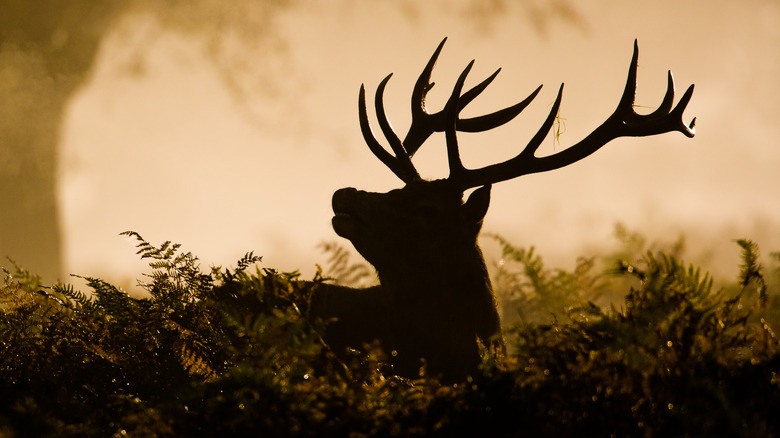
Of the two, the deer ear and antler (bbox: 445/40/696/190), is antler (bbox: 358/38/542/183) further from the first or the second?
the deer ear

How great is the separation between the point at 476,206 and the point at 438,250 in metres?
0.51

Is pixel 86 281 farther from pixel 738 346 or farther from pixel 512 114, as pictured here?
pixel 512 114

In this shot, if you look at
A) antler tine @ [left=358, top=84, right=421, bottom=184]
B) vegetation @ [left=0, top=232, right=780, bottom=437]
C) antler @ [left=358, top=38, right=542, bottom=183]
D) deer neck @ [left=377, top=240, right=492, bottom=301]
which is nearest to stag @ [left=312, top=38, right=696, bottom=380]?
deer neck @ [left=377, top=240, right=492, bottom=301]

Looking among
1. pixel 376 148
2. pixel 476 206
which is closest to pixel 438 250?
pixel 476 206

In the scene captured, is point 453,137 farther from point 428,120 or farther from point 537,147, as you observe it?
point 428,120

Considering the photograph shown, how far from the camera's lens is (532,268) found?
2.76 meters

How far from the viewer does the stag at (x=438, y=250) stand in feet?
14.0

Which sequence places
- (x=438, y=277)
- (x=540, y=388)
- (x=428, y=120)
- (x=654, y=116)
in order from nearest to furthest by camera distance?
(x=540, y=388)
(x=438, y=277)
(x=654, y=116)
(x=428, y=120)

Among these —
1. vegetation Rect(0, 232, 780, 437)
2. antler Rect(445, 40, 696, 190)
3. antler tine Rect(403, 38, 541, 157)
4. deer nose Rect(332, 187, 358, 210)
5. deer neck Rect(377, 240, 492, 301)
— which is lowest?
vegetation Rect(0, 232, 780, 437)

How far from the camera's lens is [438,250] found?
4.51 m

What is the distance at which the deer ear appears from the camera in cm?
476

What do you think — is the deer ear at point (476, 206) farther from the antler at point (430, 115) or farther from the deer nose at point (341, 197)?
the antler at point (430, 115)

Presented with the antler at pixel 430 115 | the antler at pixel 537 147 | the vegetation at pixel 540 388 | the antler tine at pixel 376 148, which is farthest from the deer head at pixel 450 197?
the vegetation at pixel 540 388

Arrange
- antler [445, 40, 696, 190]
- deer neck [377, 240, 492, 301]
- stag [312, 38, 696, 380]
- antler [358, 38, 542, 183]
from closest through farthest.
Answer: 1. stag [312, 38, 696, 380]
2. deer neck [377, 240, 492, 301]
3. antler [445, 40, 696, 190]
4. antler [358, 38, 542, 183]
